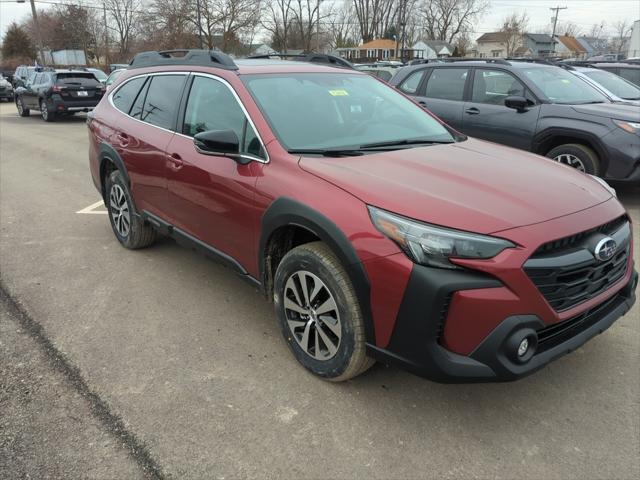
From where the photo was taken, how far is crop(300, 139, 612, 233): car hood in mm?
2340

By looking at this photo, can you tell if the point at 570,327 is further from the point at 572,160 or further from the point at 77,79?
the point at 77,79

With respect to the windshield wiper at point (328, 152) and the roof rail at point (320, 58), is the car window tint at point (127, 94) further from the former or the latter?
the windshield wiper at point (328, 152)

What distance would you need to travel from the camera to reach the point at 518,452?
2.42 m

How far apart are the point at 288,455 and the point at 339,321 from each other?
677 millimetres

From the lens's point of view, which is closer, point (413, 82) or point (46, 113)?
point (413, 82)

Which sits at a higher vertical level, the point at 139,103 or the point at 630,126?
the point at 139,103

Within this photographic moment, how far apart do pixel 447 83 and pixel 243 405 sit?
647cm

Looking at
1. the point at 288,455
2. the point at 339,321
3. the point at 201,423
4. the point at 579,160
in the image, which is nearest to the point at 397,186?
the point at 339,321

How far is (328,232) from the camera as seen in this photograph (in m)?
2.54

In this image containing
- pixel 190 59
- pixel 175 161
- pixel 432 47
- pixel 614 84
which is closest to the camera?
pixel 175 161

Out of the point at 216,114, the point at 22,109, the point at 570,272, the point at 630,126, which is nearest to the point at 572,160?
the point at 630,126

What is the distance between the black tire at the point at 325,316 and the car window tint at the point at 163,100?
176 cm

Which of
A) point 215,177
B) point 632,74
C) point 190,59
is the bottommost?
point 215,177

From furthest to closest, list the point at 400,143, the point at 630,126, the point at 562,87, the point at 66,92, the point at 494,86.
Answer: the point at 66,92 → the point at 494,86 → the point at 562,87 → the point at 630,126 → the point at 400,143
